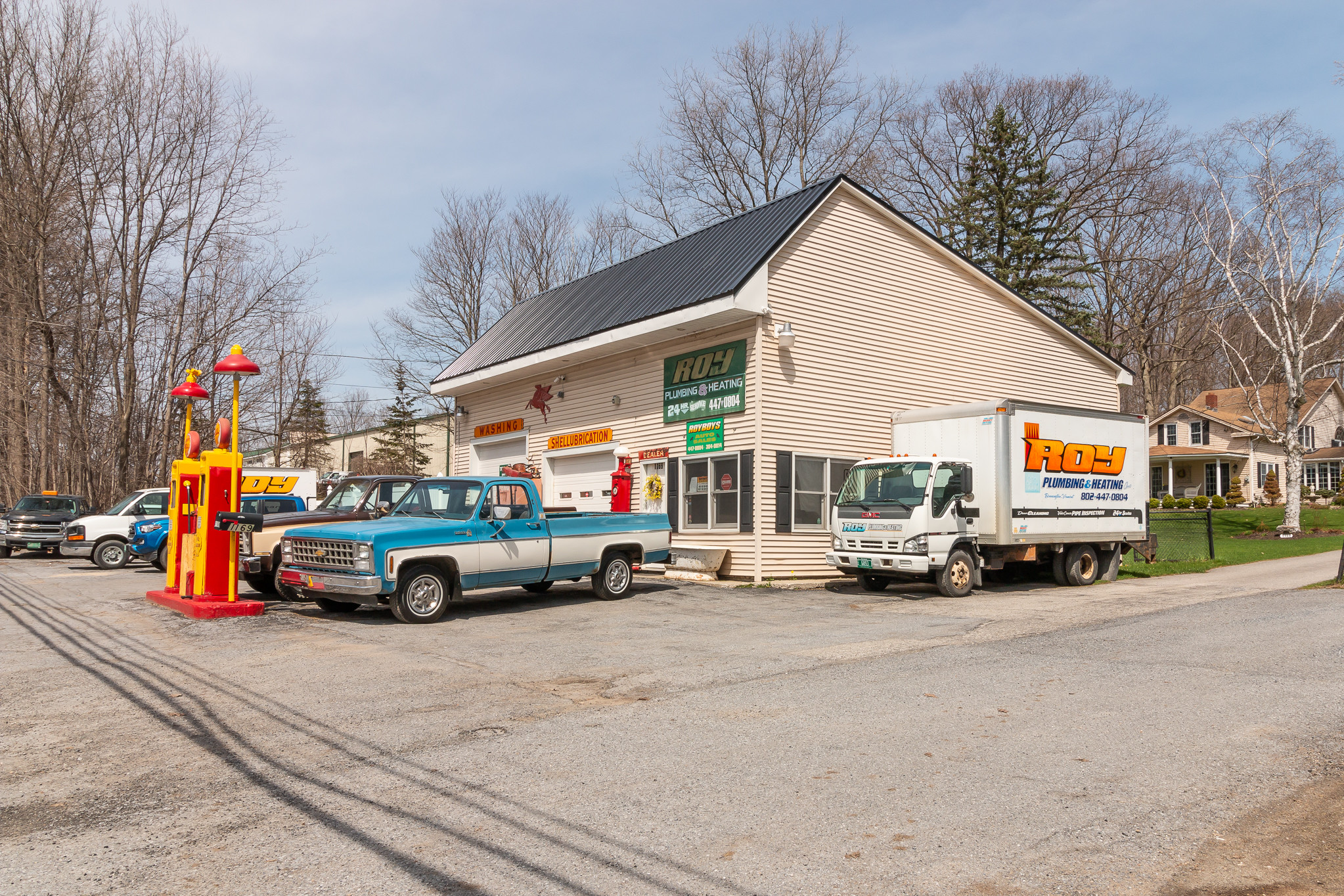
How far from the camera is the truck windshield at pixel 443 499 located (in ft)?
40.4

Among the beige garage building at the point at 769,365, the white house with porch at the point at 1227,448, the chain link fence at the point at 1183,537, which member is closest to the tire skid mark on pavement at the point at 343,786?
the beige garage building at the point at 769,365

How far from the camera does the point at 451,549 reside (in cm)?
1180

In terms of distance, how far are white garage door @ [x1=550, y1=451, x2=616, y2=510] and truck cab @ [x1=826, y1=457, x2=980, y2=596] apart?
6533 mm

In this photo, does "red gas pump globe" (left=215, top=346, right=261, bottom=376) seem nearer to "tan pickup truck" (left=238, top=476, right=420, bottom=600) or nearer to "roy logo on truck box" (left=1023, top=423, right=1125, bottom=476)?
"tan pickup truck" (left=238, top=476, right=420, bottom=600)

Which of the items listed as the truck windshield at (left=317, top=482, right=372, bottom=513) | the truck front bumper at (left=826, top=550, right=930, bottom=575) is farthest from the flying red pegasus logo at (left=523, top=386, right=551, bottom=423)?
the truck front bumper at (left=826, top=550, right=930, bottom=575)

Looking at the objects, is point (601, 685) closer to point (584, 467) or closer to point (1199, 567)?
point (584, 467)

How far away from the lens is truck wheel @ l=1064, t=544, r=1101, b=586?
55.6 ft

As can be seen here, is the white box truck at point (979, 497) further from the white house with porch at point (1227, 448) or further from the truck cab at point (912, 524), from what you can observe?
the white house with porch at point (1227, 448)

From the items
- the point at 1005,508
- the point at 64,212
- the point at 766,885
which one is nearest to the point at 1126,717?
the point at 766,885

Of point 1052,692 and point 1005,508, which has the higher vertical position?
point 1005,508

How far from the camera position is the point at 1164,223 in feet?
133

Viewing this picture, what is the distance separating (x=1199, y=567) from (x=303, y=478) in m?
23.2

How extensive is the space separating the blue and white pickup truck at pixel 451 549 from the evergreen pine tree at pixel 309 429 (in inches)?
1336

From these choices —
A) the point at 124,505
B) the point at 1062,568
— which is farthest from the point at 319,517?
the point at 1062,568
